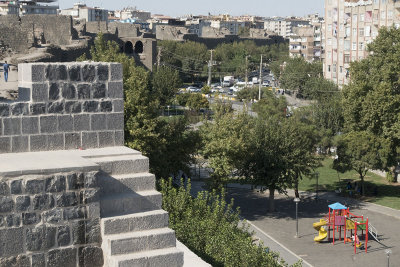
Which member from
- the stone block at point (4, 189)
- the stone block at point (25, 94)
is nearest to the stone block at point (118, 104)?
the stone block at point (25, 94)

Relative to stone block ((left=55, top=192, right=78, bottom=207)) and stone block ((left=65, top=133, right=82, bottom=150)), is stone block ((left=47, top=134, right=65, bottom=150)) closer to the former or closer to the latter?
stone block ((left=65, top=133, right=82, bottom=150))

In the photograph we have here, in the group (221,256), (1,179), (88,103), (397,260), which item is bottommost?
(397,260)

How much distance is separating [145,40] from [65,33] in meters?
18.2

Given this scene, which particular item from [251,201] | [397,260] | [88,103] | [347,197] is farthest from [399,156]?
[88,103]

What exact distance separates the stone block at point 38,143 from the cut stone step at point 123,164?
2.08 feet

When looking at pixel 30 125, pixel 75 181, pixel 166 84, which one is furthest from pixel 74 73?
pixel 166 84

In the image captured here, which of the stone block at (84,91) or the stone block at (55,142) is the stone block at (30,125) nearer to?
the stone block at (55,142)

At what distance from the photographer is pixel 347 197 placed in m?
38.3

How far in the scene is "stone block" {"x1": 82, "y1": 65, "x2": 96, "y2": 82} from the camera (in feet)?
28.1

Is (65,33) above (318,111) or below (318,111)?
above

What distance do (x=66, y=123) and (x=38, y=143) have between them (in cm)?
41

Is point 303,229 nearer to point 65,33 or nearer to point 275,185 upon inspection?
point 275,185

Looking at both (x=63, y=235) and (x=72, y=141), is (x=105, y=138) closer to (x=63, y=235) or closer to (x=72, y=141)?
(x=72, y=141)

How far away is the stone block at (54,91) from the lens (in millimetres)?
8383
